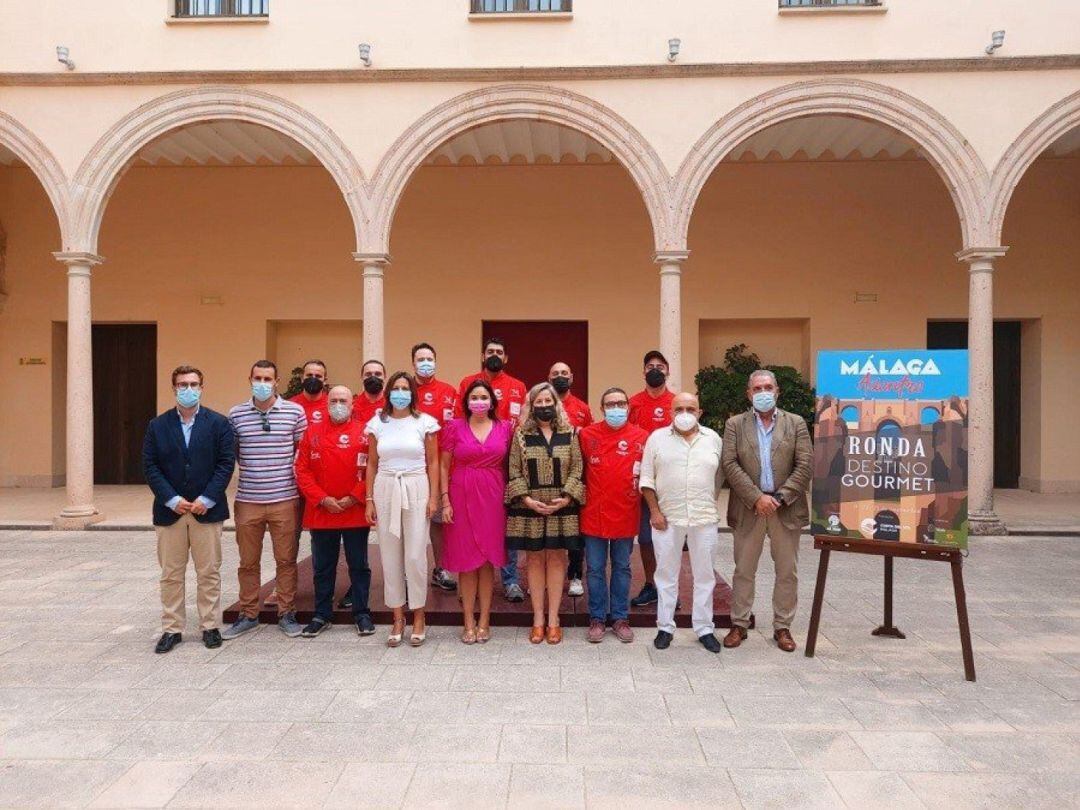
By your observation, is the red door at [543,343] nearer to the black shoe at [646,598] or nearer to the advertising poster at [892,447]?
the black shoe at [646,598]

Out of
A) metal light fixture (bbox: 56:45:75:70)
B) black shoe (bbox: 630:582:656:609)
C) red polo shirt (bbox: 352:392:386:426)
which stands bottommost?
Answer: black shoe (bbox: 630:582:656:609)

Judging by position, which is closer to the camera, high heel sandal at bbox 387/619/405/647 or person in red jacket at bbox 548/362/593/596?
high heel sandal at bbox 387/619/405/647

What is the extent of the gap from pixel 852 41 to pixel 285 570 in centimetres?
878

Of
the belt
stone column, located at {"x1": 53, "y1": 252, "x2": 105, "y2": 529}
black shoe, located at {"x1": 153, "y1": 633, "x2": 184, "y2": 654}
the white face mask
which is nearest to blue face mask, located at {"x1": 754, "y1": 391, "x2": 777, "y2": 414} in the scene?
the white face mask

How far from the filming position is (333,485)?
207 inches

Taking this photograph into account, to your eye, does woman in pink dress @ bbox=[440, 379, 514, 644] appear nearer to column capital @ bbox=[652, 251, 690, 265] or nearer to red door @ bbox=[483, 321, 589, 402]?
column capital @ bbox=[652, 251, 690, 265]

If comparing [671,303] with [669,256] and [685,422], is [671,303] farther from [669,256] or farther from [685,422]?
[685,422]

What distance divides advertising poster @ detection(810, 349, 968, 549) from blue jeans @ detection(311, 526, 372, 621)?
317cm

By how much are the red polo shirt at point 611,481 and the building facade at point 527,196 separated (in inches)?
166

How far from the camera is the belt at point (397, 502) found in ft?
16.6

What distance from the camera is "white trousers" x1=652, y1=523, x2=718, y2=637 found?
508 centimetres

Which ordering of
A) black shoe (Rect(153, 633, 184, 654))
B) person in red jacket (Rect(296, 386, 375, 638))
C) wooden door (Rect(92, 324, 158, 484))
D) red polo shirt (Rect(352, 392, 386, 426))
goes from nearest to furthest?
black shoe (Rect(153, 633, 184, 654)) → person in red jacket (Rect(296, 386, 375, 638)) → red polo shirt (Rect(352, 392, 386, 426)) → wooden door (Rect(92, 324, 158, 484))

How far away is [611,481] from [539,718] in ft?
5.63

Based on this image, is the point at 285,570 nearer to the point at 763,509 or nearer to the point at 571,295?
the point at 763,509
